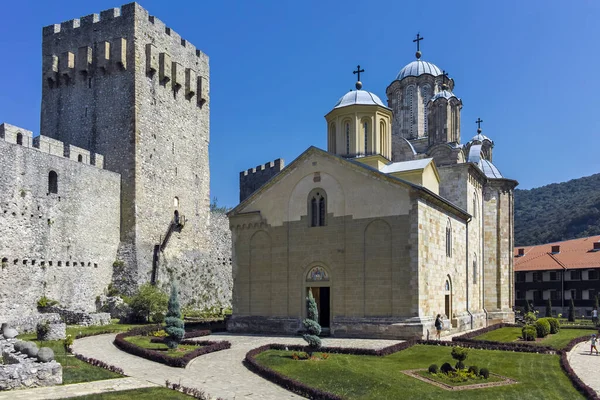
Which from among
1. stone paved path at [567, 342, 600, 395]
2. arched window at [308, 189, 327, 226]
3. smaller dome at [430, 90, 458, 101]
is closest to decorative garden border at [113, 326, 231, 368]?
arched window at [308, 189, 327, 226]

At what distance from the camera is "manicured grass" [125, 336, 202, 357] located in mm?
19142

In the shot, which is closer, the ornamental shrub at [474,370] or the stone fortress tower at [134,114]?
the ornamental shrub at [474,370]

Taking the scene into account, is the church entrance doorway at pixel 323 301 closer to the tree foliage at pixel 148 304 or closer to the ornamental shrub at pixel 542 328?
the tree foliage at pixel 148 304

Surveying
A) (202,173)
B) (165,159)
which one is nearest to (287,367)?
(165,159)

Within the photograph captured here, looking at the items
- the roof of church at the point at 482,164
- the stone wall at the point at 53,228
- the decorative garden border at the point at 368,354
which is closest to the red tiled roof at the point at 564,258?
the roof of church at the point at 482,164

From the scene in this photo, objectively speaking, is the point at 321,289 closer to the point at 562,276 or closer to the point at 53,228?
the point at 53,228

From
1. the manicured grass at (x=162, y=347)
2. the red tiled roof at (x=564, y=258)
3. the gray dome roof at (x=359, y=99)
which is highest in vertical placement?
the gray dome roof at (x=359, y=99)

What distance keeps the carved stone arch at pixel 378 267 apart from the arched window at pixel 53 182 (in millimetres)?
16370

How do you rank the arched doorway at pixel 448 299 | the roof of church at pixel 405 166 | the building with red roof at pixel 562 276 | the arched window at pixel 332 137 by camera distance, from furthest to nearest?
the building with red roof at pixel 562 276 → the arched window at pixel 332 137 → the roof of church at pixel 405 166 → the arched doorway at pixel 448 299

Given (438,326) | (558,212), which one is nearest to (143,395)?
(438,326)

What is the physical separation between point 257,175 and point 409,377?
3446 centimetres

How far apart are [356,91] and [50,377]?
20.4m

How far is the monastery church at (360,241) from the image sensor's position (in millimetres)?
23859

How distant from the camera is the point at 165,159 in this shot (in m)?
37.3
